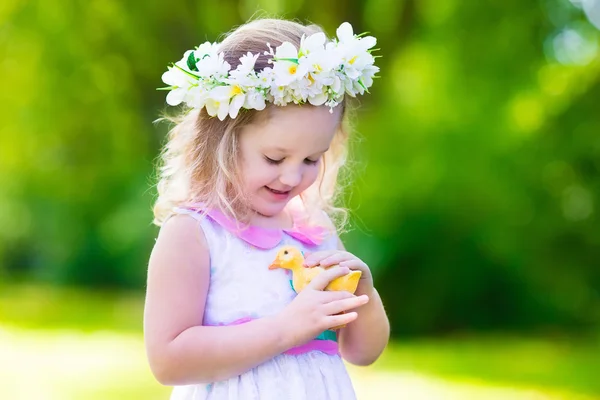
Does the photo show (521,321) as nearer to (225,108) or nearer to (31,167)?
(31,167)

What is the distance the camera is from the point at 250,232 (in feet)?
7.79

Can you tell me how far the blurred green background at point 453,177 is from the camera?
8.39 metres

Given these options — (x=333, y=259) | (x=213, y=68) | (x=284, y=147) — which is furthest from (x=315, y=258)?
(x=213, y=68)

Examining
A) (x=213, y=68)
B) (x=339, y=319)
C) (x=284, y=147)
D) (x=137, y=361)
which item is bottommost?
(x=339, y=319)

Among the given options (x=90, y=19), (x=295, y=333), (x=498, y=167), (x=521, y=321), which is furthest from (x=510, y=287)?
(x=295, y=333)

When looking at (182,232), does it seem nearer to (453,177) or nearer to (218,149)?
(218,149)

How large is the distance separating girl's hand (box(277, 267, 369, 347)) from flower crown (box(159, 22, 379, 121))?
1.58 feet

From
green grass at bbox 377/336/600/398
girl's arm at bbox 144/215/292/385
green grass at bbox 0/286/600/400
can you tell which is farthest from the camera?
green grass at bbox 377/336/600/398

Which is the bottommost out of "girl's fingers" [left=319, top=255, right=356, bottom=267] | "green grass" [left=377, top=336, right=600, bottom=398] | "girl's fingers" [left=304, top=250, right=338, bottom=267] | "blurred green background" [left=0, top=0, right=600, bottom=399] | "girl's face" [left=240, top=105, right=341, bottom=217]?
"girl's fingers" [left=319, top=255, right=356, bottom=267]

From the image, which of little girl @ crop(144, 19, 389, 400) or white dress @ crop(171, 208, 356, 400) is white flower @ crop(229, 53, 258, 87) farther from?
white dress @ crop(171, 208, 356, 400)

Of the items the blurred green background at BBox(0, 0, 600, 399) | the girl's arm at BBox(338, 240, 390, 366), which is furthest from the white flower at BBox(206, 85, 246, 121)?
the blurred green background at BBox(0, 0, 600, 399)

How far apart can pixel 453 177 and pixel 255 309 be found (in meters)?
6.50

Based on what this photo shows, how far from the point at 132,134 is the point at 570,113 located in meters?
5.22

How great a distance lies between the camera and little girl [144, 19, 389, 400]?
2178mm
